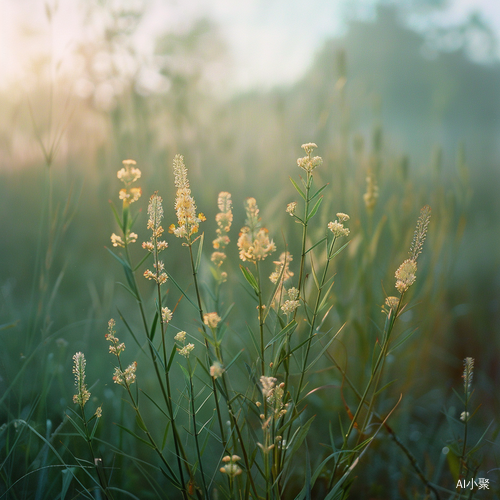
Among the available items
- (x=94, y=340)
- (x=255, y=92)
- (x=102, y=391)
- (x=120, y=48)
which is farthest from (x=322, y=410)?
(x=255, y=92)

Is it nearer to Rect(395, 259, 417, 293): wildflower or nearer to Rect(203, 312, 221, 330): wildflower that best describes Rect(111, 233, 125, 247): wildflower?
Rect(203, 312, 221, 330): wildflower

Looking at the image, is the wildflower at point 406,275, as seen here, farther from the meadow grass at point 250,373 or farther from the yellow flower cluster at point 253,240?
the yellow flower cluster at point 253,240

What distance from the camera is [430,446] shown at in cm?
93

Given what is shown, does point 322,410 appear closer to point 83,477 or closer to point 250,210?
point 83,477

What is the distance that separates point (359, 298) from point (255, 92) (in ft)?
4.34

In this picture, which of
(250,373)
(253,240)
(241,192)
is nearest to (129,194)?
(253,240)

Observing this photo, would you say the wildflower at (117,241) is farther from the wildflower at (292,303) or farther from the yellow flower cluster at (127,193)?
the wildflower at (292,303)

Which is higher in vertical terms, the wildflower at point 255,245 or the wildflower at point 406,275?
the wildflower at point 255,245

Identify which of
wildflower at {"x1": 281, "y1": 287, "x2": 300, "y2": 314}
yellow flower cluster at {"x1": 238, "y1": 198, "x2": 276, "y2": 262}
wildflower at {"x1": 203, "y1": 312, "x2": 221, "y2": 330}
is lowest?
wildflower at {"x1": 281, "y1": 287, "x2": 300, "y2": 314}

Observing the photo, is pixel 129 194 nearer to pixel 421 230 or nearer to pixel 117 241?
pixel 117 241

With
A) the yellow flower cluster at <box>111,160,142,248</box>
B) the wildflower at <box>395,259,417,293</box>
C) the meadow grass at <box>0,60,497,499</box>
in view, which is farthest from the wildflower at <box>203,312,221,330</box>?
the wildflower at <box>395,259,417,293</box>

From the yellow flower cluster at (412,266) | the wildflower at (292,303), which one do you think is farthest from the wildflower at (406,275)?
the wildflower at (292,303)

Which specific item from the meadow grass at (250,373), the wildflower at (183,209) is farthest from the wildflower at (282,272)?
the wildflower at (183,209)

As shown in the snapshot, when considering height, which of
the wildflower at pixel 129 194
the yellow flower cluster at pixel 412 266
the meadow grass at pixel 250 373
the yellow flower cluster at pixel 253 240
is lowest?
the meadow grass at pixel 250 373
